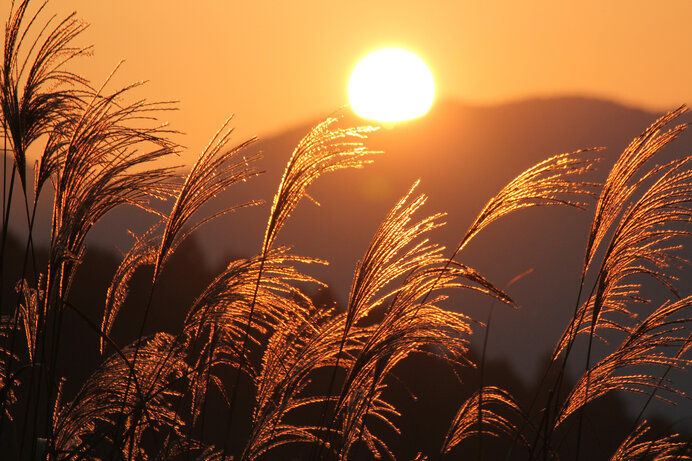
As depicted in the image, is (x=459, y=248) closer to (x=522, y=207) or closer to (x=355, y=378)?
(x=522, y=207)

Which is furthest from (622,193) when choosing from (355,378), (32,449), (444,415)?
(444,415)

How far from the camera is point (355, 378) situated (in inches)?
91.5

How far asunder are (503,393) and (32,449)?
5.14 ft

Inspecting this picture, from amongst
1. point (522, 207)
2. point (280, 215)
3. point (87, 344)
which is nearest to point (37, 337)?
point (280, 215)

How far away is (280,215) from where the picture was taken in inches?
91.4

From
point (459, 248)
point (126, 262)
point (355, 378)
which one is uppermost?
point (459, 248)

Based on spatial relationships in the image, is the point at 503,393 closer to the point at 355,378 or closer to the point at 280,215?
the point at 355,378

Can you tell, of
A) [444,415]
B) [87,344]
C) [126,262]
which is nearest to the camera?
[126,262]

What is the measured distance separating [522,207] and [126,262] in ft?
5.42

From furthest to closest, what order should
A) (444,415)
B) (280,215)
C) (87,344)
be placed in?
(444,415), (87,344), (280,215)

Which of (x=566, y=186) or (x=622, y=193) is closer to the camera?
(x=566, y=186)

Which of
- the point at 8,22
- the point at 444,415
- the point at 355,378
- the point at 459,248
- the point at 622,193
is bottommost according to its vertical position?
the point at 444,415

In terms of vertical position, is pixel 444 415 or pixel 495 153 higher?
pixel 495 153

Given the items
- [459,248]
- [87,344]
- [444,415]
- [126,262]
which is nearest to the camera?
[459,248]
